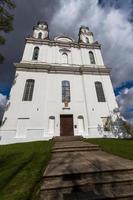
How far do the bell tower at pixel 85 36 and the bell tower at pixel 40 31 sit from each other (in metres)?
7.00

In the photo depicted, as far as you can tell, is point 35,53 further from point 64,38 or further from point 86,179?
point 86,179

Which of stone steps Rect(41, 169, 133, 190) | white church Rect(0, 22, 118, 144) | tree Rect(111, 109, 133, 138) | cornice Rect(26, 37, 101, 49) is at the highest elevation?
cornice Rect(26, 37, 101, 49)

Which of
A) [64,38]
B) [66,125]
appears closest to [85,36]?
[64,38]

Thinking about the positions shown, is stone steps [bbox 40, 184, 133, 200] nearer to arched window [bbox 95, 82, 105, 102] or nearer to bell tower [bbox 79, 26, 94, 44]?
arched window [bbox 95, 82, 105, 102]

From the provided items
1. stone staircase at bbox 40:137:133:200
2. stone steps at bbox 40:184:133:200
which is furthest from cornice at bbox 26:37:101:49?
stone steps at bbox 40:184:133:200

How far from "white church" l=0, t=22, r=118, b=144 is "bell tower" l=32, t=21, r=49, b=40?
5.40 feet

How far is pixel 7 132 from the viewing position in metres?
14.6

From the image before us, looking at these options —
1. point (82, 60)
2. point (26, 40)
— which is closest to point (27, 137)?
point (82, 60)

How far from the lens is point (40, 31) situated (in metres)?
25.0

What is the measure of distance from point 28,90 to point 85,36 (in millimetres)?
17713

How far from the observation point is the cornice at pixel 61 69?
18656 millimetres

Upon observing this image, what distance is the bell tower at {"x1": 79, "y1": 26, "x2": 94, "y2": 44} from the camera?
2606cm

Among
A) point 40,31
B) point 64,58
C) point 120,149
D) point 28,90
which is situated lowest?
point 120,149

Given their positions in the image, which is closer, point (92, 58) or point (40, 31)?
point (92, 58)
